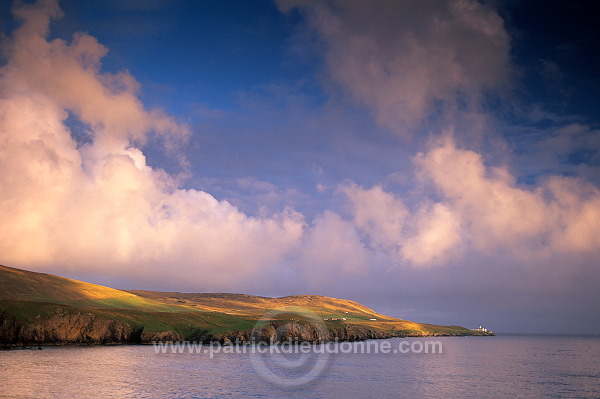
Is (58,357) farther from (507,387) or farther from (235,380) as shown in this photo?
(507,387)

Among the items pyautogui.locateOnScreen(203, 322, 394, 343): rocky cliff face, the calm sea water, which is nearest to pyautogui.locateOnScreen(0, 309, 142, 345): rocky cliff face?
the calm sea water

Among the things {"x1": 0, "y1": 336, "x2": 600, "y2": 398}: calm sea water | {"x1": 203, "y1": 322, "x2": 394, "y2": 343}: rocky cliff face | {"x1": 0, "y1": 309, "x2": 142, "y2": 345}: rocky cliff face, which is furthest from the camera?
{"x1": 203, "y1": 322, "x2": 394, "y2": 343}: rocky cliff face

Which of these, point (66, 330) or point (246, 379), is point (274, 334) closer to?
point (66, 330)

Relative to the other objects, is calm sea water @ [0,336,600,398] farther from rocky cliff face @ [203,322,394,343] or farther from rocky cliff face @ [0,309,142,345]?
rocky cliff face @ [203,322,394,343]

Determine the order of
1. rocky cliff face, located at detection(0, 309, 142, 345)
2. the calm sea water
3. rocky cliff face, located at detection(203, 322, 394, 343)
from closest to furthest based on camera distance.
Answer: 1. the calm sea water
2. rocky cliff face, located at detection(0, 309, 142, 345)
3. rocky cliff face, located at detection(203, 322, 394, 343)

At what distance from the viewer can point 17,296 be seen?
633 feet

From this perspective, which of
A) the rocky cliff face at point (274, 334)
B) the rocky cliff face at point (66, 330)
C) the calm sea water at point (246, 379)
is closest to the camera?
the calm sea water at point (246, 379)

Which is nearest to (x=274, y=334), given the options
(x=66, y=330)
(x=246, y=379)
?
(x=66, y=330)

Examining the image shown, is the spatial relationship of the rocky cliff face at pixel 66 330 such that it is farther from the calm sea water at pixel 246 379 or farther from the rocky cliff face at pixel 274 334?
the rocky cliff face at pixel 274 334

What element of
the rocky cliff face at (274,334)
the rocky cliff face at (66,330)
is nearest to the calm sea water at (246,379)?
the rocky cliff face at (66,330)

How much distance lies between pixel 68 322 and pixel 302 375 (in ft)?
286

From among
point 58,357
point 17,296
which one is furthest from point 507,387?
point 17,296

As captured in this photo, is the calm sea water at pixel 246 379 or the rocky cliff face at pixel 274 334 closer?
the calm sea water at pixel 246 379

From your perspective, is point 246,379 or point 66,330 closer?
point 246,379
